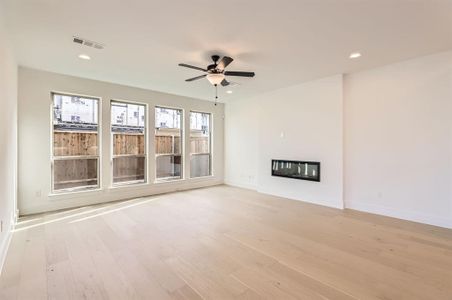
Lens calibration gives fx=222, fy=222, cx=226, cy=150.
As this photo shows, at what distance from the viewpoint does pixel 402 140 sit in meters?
3.94

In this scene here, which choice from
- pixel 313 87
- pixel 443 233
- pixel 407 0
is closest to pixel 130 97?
pixel 313 87

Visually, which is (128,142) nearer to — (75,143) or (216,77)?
(75,143)

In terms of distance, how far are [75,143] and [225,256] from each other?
421cm

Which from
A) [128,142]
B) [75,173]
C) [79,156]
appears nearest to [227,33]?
[128,142]

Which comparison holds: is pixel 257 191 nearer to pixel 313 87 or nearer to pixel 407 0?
pixel 313 87

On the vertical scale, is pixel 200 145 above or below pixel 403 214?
above

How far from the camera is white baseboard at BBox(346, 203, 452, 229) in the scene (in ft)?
11.6

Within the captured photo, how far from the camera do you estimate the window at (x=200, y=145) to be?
681 cm

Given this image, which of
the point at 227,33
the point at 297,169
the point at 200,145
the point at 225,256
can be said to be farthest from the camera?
the point at 200,145

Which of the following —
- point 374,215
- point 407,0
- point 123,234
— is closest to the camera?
point 407,0

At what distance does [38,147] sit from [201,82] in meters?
3.48

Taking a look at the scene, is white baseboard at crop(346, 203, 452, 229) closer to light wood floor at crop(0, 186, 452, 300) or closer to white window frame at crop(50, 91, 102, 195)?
light wood floor at crop(0, 186, 452, 300)

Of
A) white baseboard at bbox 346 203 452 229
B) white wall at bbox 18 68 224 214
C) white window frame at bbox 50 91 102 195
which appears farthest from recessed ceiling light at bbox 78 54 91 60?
white baseboard at bbox 346 203 452 229

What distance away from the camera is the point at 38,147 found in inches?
169
